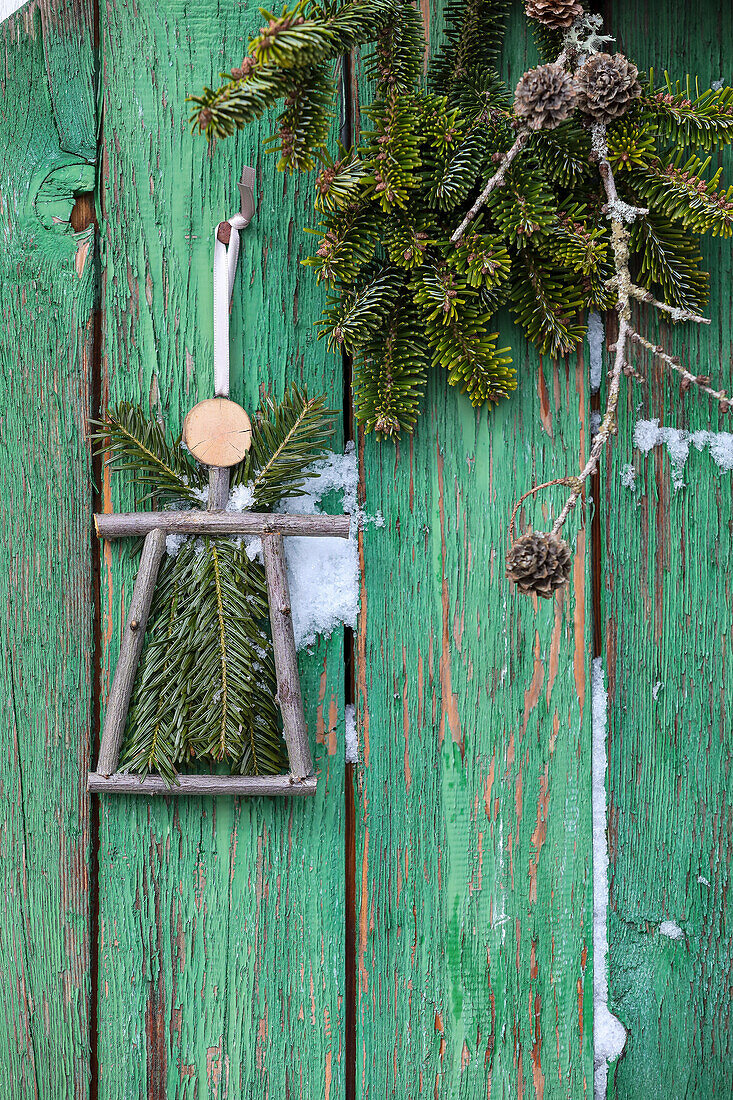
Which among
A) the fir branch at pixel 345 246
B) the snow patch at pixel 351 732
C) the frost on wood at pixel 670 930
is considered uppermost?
the fir branch at pixel 345 246

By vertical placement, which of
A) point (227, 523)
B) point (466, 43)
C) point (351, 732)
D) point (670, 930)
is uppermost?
point (466, 43)

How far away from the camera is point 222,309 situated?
72 centimetres

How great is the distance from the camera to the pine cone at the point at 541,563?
1.97 ft

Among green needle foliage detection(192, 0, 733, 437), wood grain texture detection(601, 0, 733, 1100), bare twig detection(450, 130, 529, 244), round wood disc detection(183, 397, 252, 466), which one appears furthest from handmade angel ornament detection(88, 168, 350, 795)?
wood grain texture detection(601, 0, 733, 1100)

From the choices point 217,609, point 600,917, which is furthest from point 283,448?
point 600,917

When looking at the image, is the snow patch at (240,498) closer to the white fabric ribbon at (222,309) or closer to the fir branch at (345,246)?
the white fabric ribbon at (222,309)

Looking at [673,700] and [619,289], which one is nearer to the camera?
[619,289]

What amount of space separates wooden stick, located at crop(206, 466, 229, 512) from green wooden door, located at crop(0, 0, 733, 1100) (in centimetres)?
10

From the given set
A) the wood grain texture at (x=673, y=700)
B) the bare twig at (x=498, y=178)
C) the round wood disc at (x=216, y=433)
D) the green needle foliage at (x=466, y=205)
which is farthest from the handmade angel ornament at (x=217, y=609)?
the wood grain texture at (x=673, y=700)

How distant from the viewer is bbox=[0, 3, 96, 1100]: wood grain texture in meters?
0.75

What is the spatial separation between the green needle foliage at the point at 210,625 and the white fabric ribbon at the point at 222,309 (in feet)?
0.16

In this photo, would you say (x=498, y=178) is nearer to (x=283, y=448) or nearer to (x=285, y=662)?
(x=283, y=448)

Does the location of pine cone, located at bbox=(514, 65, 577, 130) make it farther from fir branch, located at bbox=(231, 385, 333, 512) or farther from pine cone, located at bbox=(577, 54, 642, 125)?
fir branch, located at bbox=(231, 385, 333, 512)

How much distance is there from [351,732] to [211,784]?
155mm
